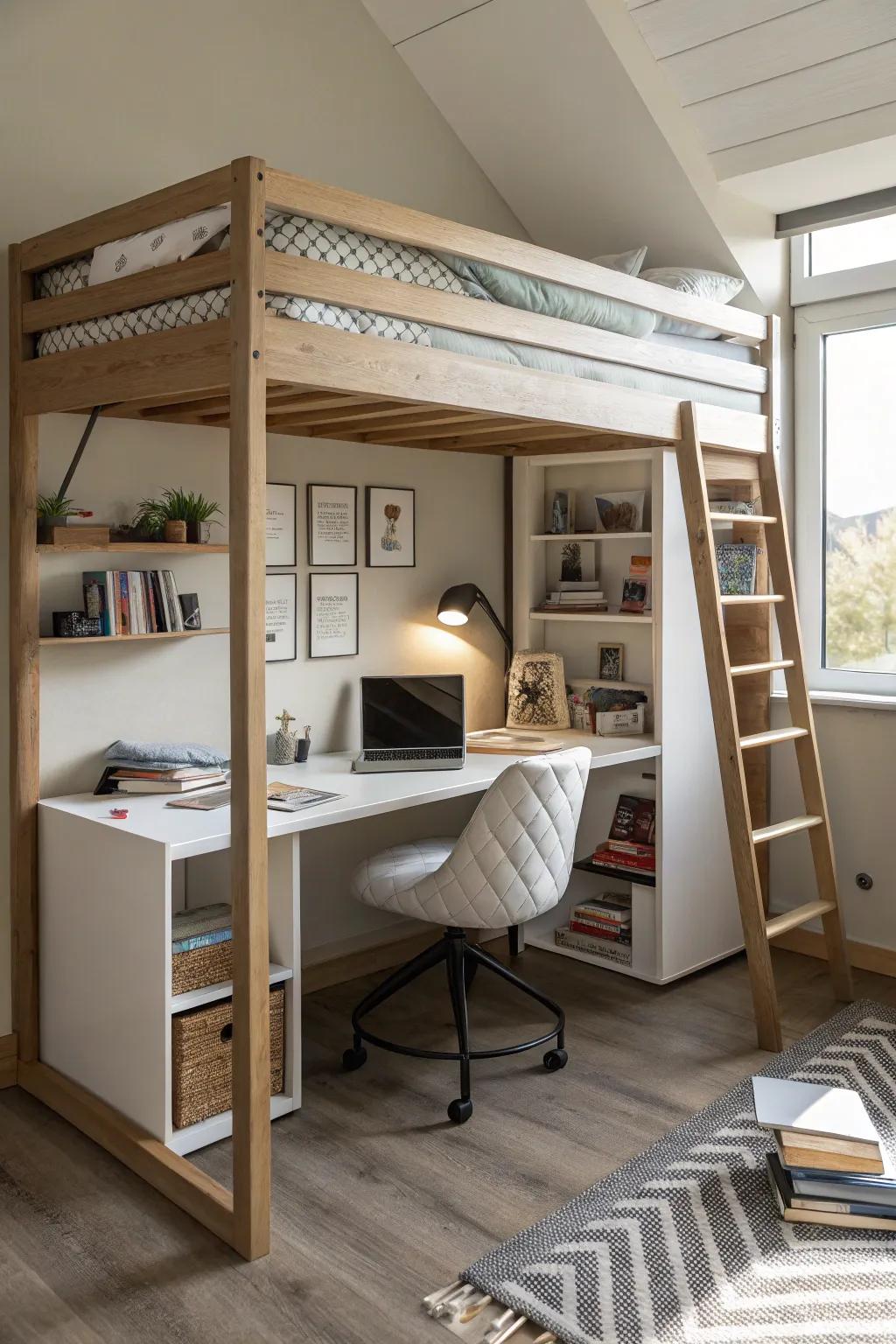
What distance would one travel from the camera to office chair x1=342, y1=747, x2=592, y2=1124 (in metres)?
2.68

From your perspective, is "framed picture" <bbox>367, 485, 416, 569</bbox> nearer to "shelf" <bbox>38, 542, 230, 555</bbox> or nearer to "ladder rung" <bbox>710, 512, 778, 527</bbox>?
"shelf" <bbox>38, 542, 230, 555</bbox>

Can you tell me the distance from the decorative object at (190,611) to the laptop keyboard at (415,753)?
639 millimetres

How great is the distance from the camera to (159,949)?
244 centimetres

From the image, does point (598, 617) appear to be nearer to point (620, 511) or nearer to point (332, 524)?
point (620, 511)

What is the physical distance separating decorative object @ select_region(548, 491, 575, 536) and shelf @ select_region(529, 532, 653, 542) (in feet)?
0.06

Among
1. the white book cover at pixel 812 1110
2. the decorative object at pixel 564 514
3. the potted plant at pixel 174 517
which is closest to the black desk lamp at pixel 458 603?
the decorative object at pixel 564 514

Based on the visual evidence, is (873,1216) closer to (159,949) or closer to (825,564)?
(159,949)

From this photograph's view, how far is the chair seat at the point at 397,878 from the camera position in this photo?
2832 millimetres

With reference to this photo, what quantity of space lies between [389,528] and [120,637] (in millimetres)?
1134

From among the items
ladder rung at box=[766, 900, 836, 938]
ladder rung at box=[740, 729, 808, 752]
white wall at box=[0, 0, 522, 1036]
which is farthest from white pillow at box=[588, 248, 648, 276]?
ladder rung at box=[766, 900, 836, 938]

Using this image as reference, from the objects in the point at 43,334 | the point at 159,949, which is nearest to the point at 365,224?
the point at 43,334

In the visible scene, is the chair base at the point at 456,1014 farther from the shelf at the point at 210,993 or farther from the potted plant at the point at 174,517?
the potted plant at the point at 174,517

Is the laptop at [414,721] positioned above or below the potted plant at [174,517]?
below

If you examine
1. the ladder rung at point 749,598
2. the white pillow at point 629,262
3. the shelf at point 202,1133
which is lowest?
the shelf at point 202,1133
